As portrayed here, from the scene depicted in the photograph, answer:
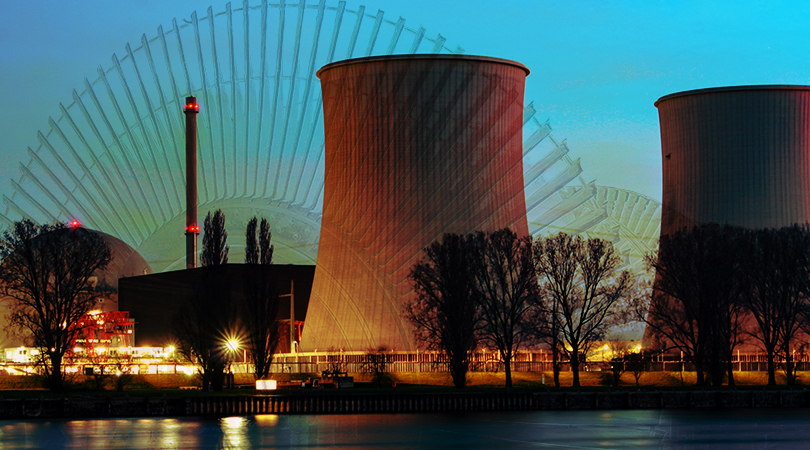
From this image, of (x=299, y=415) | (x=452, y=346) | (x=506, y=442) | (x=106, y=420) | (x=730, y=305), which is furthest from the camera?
(x=730, y=305)

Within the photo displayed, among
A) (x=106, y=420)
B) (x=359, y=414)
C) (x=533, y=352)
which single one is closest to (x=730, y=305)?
(x=533, y=352)

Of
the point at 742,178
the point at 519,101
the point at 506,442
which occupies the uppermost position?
the point at 519,101

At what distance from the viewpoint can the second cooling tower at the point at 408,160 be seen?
40500mm

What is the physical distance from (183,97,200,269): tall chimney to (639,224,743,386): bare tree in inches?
1234

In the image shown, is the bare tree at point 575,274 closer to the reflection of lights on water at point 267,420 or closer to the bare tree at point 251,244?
the bare tree at point 251,244

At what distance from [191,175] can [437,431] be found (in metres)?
40.7

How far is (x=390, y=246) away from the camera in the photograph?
135 ft

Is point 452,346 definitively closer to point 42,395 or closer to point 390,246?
point 390,246

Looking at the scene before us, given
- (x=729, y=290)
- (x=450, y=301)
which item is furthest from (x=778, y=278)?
(x=450, y=301)

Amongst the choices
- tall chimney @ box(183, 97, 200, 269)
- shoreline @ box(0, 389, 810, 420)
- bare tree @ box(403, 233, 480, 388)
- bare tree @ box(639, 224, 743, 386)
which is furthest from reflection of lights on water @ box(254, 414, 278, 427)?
tall chimney @ box(183, 97, 200, 269)

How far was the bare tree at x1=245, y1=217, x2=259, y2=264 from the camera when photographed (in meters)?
45.0

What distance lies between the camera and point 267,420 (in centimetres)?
3216

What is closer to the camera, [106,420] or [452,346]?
[106,420]

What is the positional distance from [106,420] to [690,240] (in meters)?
24.5
